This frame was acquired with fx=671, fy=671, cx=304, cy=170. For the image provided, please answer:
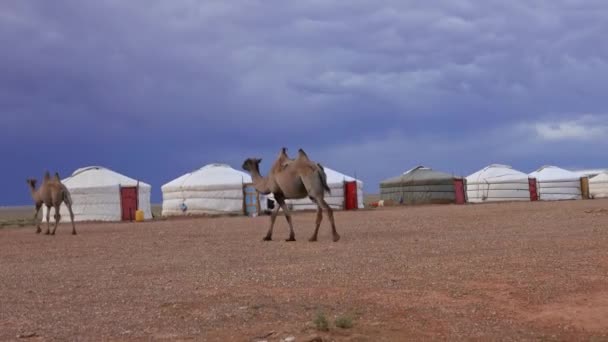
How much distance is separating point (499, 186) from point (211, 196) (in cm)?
1909

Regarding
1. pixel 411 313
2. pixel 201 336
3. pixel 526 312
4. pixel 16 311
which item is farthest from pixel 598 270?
pixel 16 311

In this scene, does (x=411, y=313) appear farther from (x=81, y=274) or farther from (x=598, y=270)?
(x=81, y=274)

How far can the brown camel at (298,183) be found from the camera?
1261 cm

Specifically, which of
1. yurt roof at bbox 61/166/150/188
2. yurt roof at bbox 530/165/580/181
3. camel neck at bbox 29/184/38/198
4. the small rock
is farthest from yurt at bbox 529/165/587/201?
the small rock

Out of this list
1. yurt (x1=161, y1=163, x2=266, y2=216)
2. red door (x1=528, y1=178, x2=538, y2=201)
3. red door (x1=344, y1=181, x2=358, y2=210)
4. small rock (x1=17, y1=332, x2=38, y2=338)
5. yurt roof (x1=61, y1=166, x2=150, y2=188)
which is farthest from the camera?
red door (x1=528, y1=178, x2=538, y2=201)

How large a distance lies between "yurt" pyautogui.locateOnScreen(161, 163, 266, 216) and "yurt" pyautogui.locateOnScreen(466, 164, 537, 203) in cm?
1608

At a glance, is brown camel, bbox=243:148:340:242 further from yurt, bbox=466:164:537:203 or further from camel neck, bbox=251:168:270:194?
yurt, bbox=466:164:537:203

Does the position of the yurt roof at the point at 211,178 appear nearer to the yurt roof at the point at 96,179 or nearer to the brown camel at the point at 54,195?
the yurt roof at the point at 96,179

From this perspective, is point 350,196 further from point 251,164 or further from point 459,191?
point 251,164

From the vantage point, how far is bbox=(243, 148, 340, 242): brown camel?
12609 mm

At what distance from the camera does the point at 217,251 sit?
11.0 metres

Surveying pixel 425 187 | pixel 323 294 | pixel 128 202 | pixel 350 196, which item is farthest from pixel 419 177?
pixel 323 294

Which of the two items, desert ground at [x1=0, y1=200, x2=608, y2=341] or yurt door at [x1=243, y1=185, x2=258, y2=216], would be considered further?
yurt door at [x1=243, y1=185, x2=258, y2=216]

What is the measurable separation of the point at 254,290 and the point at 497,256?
11.9ft
